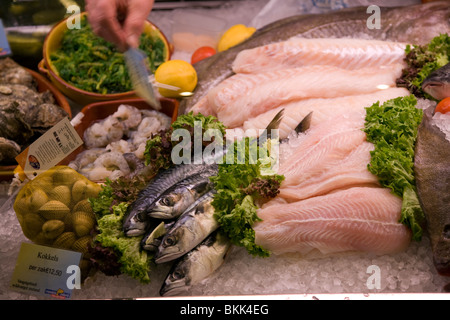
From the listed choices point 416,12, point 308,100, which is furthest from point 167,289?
point 416,12

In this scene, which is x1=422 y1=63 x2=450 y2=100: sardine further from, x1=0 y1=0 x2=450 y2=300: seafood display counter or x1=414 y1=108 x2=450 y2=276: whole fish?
x1=414 y1=108 x2=450 y2=276: whole fish

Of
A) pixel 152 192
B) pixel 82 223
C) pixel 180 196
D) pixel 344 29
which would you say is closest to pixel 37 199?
pixel 82 223

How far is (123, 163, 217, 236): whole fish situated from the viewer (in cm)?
163

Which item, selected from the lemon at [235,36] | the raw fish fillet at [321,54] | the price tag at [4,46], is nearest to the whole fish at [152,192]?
the raw fish fillet at [321,54]

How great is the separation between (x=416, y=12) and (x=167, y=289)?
7.34ft

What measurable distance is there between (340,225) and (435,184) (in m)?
0.38

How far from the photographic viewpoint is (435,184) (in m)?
1.56

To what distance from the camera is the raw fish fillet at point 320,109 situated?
203 cm

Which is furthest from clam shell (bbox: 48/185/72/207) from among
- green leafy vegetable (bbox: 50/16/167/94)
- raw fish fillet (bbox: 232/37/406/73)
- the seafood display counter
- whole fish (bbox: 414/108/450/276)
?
whole fish (bbox: 414/108/450/276)

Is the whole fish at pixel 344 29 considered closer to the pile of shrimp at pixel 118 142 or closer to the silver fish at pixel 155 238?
the pile of shrimp at pixel 118 142

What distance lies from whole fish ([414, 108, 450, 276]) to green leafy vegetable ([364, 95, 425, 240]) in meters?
0.03
